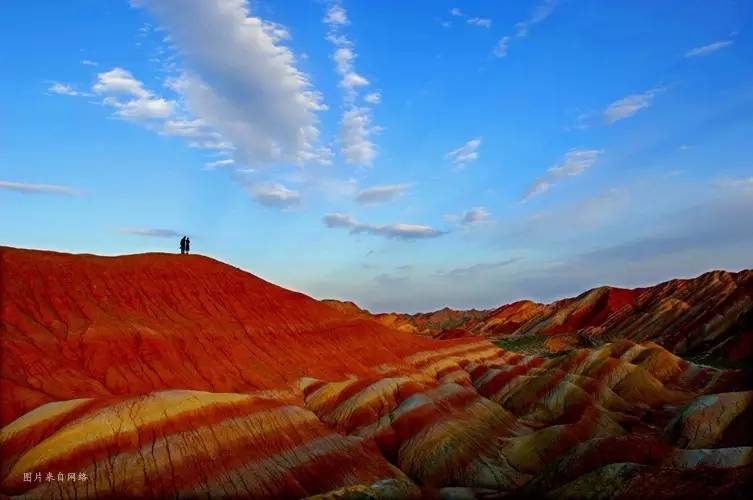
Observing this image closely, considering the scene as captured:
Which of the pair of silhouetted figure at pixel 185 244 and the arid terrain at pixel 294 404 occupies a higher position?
the pair of silhouetted figure at pixel 185 244

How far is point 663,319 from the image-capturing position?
111 meters

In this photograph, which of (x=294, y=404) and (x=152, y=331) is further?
(x=152, y=331)

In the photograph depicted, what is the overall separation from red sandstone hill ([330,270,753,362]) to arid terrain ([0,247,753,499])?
5836mm

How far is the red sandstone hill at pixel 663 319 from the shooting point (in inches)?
3588

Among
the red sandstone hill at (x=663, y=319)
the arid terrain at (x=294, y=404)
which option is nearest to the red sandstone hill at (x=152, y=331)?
the arid terrain at (x=294, y=404)

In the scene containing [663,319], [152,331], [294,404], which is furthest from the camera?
[663,319]

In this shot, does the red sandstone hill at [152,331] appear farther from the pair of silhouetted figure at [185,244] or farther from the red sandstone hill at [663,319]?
the red sandstone hill at [663,319]

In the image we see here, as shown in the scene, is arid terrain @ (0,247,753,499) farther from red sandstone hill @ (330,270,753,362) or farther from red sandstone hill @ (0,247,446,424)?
red sandstone hill @ (330,270,753,362)

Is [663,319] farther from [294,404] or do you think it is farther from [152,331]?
[152,331]

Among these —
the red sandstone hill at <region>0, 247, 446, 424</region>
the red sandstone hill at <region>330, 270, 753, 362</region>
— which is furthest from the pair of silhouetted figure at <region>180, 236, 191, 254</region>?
the red sandstone hill at <region>330, 270, 753, 362</region>

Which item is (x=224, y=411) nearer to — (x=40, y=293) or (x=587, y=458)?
(x=587, y=458)

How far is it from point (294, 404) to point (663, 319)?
302 feet

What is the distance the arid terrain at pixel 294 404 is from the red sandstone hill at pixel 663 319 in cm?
584

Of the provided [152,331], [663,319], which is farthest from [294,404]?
[663,319]
